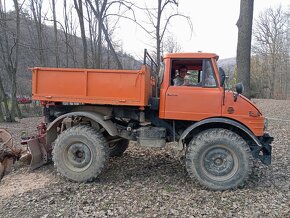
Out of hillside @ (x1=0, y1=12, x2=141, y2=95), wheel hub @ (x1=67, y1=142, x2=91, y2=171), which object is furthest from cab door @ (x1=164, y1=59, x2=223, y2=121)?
hillside @ (x1=0, y1=12, x2=141, y2=95)

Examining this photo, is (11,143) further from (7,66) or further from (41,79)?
(7,66)

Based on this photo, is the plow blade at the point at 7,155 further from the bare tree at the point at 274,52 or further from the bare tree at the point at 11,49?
the bare tree at the point at 274,52

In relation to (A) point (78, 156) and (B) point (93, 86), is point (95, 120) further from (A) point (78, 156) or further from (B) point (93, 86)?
(A) point (78, 156)

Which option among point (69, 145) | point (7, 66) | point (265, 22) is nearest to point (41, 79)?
point (69, 145)

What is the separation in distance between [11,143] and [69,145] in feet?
6.19

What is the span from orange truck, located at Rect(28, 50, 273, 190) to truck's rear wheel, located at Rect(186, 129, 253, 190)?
2 centimetres

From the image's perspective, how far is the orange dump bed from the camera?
5.59 metres

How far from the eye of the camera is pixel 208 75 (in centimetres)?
554

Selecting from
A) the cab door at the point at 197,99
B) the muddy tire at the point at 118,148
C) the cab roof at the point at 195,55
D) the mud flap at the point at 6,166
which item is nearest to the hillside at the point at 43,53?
the muddy tire at the point at 118,148

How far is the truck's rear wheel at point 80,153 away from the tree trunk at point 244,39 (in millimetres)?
5663

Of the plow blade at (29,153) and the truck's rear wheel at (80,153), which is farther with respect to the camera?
the plow blade at (29,153)

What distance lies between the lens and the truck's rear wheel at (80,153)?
5.71 m

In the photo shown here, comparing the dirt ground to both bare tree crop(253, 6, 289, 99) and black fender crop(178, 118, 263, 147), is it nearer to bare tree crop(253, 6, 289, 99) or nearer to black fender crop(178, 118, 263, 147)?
black fender crop(178, 118, 263, 147)

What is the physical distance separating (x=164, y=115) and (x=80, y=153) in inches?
68.3
